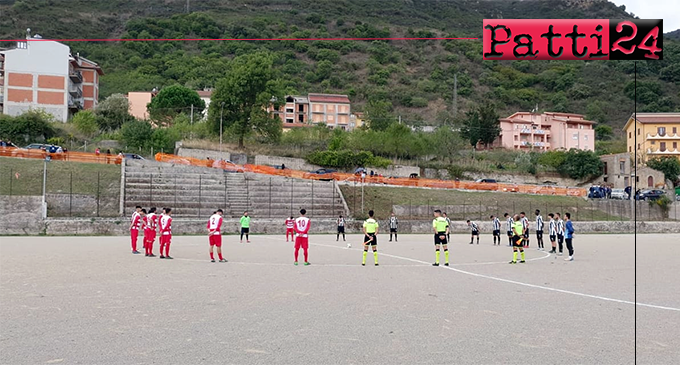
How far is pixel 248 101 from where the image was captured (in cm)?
6431

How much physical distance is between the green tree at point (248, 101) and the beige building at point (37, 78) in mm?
32026

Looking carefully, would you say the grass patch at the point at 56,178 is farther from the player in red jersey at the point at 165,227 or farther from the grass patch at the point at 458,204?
the player in red jersey at the point at 165,227

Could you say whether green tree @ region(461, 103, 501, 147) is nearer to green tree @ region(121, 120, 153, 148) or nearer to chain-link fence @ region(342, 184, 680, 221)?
chain-link fence @ region(342, 184, 680, 221)

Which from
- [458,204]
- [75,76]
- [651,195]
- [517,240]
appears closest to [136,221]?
[517,240]

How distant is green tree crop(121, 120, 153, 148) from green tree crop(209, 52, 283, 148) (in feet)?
26.4

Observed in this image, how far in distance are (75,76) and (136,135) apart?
30.8 metres

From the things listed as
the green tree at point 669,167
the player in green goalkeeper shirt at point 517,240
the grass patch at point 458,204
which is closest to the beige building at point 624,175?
the green tree at point 669,167

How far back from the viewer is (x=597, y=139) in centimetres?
10544

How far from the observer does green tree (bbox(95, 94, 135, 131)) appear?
7812 cm

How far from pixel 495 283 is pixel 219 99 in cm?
5479

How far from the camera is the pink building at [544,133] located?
3617 inches

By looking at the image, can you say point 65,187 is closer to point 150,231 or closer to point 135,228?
point 135,228

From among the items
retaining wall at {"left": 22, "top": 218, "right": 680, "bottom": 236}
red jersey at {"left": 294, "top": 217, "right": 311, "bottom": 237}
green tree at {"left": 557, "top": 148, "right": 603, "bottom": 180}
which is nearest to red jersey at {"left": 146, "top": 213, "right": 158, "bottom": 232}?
red jersey at {"left": 294, "top": 217, "right": 311, "bottom": 237}

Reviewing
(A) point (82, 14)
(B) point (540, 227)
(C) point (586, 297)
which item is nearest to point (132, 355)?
(C) point (586, 297)
